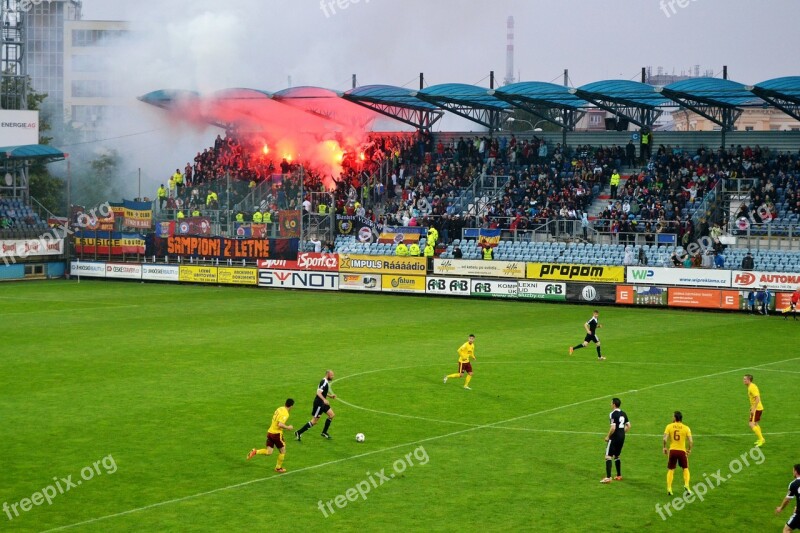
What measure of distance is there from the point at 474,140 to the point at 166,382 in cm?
4763

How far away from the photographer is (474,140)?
75250mm

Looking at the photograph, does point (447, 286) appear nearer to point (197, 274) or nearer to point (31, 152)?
point (197, 274)

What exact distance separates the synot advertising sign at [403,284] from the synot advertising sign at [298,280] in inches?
124

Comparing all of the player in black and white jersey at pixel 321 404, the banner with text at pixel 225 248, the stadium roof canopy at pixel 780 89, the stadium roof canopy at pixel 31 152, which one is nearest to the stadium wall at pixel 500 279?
the banner with text at pixel 225 248

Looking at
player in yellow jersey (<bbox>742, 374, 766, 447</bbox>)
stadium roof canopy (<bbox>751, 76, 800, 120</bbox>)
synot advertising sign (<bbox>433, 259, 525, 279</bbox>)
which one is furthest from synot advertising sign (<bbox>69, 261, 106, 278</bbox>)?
player in yellow jersey (<bbox>742, 374, 766, 447</bbox>)

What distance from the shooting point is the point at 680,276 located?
5253cm

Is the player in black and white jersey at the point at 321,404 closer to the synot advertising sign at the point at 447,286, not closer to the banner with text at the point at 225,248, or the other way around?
the synot advertising sign at the point at 447,286

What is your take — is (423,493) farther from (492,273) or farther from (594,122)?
(594,122)

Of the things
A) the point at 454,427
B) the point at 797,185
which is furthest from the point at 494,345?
the point at 797,185

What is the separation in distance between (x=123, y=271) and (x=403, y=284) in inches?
791

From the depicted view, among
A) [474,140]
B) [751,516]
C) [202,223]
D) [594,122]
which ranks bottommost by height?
[751,516]

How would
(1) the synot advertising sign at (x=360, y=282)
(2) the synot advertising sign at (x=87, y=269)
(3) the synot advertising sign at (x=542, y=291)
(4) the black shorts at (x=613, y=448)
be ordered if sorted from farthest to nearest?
(2) the synot advertising sign at (x=87, y=269)
(1) the synot advertising sign at (x=360, y=282)
(3) the synot advertising sign at (x=542, y=291)
(4) the black shorts at (x=613, y=448)

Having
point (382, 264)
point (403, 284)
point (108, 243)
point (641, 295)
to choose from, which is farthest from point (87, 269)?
point (641, 295)

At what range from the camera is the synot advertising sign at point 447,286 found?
58.0 m
